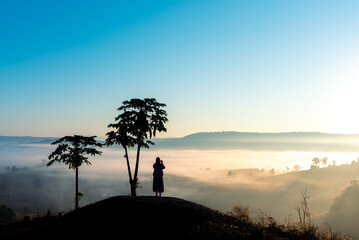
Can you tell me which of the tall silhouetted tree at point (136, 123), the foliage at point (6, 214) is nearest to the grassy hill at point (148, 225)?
the tall silhouetted tree at point (136, 123)

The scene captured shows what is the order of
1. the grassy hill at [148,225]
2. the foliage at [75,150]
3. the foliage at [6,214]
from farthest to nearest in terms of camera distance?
the foliage at [6,214]
the foliage at [75,150]
the grassy hill at [148,225]

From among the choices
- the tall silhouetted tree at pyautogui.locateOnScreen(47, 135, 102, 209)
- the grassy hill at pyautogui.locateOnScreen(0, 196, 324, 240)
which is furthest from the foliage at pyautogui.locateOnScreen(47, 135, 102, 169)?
the grassy hill at pyautogui.locateOnScreen(0, 196, 324, 240)

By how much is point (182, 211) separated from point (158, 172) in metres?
5.24

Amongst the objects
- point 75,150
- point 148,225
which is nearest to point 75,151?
point 75,150

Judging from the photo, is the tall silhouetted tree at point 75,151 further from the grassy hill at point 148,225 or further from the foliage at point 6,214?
the foliage at point 6,214

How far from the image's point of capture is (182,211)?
16.6 m

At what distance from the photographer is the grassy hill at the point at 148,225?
1415cm

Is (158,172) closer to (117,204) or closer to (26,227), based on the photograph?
(117,204)

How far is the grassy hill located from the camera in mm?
14148

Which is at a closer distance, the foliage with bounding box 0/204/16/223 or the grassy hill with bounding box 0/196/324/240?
the grassy hill with bounding box 0/196/324/240

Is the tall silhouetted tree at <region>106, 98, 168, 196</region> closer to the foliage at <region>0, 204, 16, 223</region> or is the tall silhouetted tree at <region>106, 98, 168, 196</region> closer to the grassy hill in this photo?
the grassy hill

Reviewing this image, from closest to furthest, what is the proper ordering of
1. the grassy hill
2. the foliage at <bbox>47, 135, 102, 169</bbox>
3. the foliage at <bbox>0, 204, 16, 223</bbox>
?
the grassy hill → the foliage at <bbox>47, 135, 102, 169</bbox> → the foliage at <bbox>0, 204, 16, 223</bbox>

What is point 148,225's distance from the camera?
48.5 ft

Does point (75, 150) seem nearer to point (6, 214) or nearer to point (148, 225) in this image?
point (148, 225)
